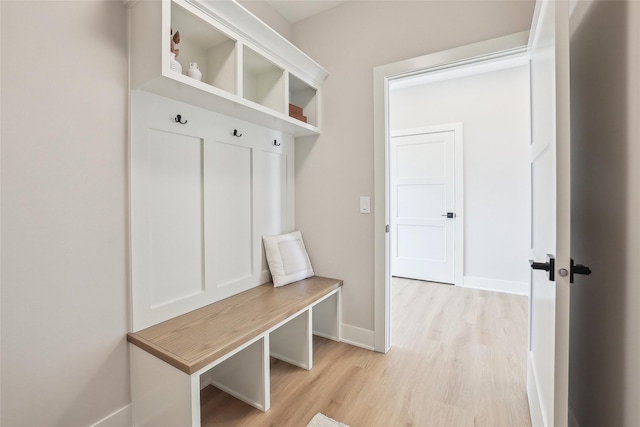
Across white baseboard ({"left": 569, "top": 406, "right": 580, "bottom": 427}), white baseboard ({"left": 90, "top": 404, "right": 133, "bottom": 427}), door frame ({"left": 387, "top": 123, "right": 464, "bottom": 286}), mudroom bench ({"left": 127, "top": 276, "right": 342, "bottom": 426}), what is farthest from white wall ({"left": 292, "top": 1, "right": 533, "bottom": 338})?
door frame ({"left": 387, "top": 123, "right": 464, "bottom": 286})

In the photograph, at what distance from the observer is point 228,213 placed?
1.90 m

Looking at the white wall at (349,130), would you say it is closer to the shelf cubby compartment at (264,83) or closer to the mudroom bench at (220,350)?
the mudroom bench at (220,350)

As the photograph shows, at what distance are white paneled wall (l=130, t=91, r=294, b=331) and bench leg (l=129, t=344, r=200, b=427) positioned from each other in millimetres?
220

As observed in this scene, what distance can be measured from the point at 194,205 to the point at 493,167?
3486 millimetres

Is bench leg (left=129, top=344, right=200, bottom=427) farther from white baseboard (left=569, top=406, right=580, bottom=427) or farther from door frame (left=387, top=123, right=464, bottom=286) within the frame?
door frame (left=387, top=123, right=464, bottom=286)

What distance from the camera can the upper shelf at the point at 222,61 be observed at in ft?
4.15

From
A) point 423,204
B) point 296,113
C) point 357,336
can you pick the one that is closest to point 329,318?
point 357,336

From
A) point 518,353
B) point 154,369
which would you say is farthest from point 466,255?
point 154,369

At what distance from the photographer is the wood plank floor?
147cm

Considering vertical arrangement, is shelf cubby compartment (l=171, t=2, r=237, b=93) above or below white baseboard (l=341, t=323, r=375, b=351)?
above

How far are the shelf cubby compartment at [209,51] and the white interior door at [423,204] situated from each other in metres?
3.00

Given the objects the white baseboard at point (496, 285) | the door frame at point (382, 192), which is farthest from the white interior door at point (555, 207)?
the white baseboard at point (496, 285)

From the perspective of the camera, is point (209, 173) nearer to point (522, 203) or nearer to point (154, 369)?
point (154, 369)

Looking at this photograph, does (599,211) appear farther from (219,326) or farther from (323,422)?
(219,326)
